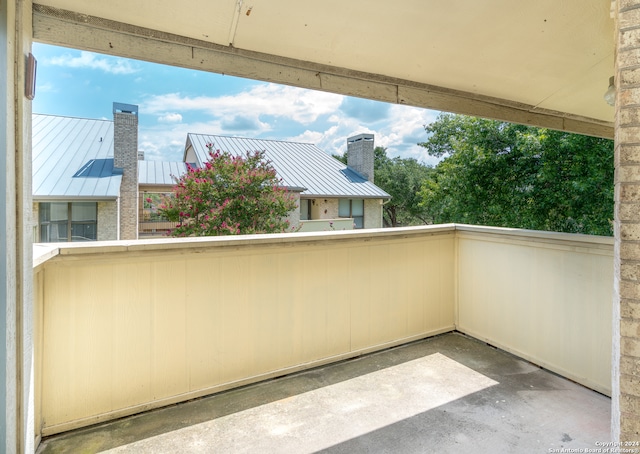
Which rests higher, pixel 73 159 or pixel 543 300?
pixel 73 159

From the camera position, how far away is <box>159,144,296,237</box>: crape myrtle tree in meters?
7.42

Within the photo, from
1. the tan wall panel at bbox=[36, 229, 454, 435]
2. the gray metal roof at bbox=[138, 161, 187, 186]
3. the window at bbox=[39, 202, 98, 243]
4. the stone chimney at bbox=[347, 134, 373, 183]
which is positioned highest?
the stone chimney at bbox=[347, 134, 373, 183]

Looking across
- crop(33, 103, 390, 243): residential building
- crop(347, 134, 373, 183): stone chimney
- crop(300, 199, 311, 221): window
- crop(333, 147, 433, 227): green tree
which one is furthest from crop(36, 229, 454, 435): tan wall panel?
crop(333, 147, 433, 227): green tree

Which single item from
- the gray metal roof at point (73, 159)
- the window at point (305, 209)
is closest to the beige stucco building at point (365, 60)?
the gray metal roof at point (73, 159)

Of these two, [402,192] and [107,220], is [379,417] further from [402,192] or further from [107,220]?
[402,192]

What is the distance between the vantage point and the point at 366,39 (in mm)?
2006

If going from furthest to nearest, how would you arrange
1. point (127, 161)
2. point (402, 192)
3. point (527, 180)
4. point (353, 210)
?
point (402, 192), point (353, 210), point (127, 161), point (527, 180)

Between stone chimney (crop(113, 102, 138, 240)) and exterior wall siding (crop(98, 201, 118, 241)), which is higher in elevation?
stone chimney (crop(113, 102, 138, 240))

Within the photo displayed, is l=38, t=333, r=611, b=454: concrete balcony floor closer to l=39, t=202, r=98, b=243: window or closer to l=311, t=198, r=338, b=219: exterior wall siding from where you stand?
l=39, t=202, r=98, b=243: window

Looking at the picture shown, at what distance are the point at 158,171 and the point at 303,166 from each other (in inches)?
201

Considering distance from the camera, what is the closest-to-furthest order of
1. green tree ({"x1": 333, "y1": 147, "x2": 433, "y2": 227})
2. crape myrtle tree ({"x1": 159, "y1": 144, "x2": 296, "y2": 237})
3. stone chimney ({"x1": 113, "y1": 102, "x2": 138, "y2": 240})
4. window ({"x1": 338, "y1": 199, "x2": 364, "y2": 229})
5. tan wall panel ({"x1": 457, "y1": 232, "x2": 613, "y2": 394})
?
tan wall panel ({"x1": 457, "y1": 232, "x2": 613, "y2": 394}) < crape myrtle tree ({"x1": 159, "y1": 144, "x2": 296, "y2": 237}) < stone chimney ({"x1": 113, "y1": 102, "x2": 138, "y2": 240}) < window ({"x1": 338, "y1": 199, "x2": 364, "y2": 229}) < green tree ({"x1": 333, "y1": 147, "x2": 433, "y2": 227})

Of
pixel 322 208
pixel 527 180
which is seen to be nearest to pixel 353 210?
pixel 322 208

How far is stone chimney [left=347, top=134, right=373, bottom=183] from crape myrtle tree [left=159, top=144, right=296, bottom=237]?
773cm

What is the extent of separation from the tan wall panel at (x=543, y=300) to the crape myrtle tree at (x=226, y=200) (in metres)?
4.87
